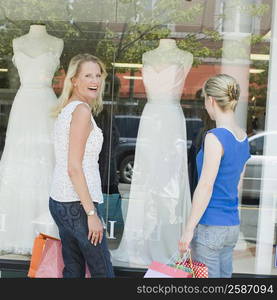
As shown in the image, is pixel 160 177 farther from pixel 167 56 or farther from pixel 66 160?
pixel 66 160

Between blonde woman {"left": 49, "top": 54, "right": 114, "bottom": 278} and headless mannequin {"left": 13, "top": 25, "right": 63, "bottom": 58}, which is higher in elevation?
headless mannequin {"left": 13, "top": 25, "right": 63, "bottom": 58}

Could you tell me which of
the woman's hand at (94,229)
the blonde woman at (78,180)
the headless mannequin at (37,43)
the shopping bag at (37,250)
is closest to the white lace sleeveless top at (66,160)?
the blonde woman at (78,180)

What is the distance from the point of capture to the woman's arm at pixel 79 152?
2.64 meters

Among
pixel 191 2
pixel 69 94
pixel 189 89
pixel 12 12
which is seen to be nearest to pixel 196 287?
pixel 69 94

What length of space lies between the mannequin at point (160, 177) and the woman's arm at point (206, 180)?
5.06ft

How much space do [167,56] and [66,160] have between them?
178cm

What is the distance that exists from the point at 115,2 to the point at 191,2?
0.62 meters

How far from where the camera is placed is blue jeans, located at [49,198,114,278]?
2.71 meters

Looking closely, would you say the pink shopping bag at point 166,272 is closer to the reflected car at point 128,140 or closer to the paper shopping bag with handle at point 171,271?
the paper shopping bag with handle at point 171,271

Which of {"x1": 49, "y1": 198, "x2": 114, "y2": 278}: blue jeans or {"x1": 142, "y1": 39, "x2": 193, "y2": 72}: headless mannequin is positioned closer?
{"x1": 49, "y1": 198, "x2": 114, "y2": 278}: blue jeans

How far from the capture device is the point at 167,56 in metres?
4.30

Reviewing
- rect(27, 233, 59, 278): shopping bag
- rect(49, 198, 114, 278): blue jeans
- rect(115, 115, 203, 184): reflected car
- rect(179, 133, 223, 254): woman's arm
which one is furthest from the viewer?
rect(115, 115, 203, 184): reflected car

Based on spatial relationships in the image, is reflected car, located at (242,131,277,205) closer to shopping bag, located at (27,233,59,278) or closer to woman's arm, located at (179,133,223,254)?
woman's arm, located at (179,133,223,254)

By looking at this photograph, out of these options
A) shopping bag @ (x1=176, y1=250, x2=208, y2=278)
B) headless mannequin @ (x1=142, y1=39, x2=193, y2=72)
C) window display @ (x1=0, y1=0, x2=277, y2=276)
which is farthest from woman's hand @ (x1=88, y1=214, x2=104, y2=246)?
headless mannequin @ (x1=142, y1=39, x2=193, y2=72)
